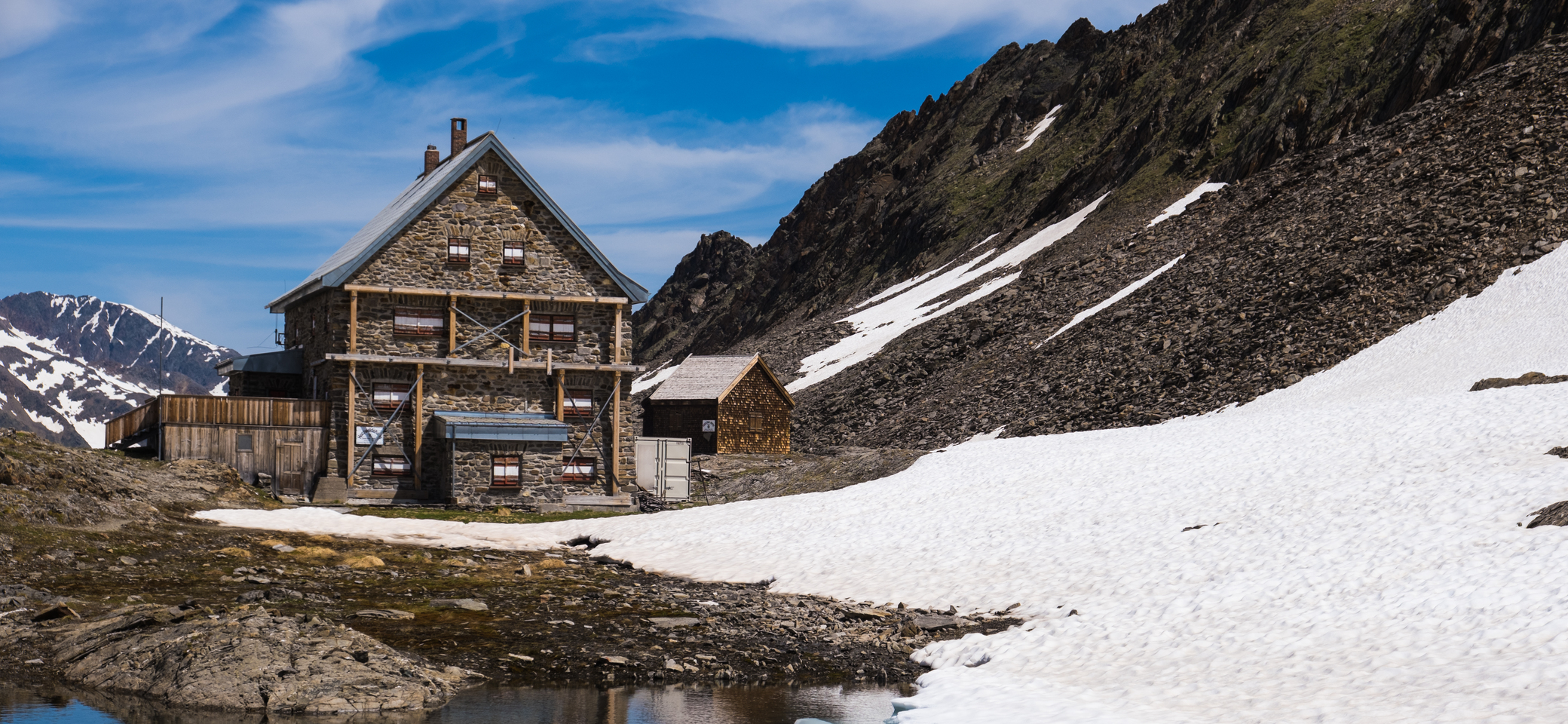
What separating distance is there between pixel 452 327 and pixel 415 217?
12.2 ft

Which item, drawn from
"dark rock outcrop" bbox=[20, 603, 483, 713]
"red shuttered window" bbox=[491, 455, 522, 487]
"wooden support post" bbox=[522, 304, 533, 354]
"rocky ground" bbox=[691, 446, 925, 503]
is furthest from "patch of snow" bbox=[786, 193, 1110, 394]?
"dark rock outcrop" bbox=[20, 603, 483, 713]

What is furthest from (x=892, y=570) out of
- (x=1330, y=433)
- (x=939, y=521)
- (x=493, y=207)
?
(x=493, y=207)

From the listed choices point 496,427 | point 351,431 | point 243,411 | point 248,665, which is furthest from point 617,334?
point 248,665

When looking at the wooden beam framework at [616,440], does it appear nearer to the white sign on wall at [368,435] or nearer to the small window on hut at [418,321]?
the small window on hut at [418,321]

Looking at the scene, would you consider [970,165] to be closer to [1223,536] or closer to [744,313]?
[744,313]

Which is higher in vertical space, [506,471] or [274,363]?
[274,363]

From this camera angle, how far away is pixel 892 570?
23406mm

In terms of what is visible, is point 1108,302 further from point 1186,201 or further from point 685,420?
point 1186,201

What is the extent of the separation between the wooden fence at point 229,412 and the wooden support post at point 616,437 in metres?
9.28

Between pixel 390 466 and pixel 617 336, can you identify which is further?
pixel 617 336

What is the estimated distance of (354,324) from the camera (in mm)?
38438

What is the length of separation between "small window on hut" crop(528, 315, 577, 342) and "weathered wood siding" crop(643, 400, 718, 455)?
22.5 m

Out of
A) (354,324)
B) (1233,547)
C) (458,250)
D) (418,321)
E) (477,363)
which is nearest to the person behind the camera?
(1233,547)

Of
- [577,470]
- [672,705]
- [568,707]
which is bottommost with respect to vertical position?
[672,705]
